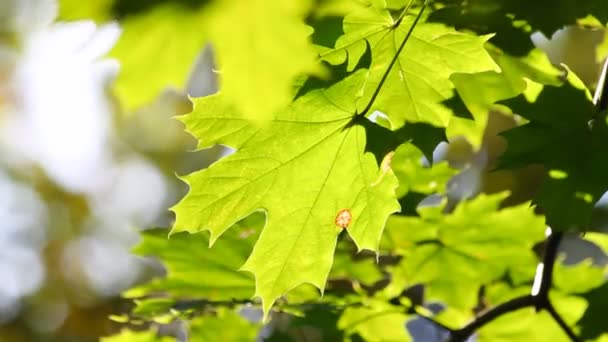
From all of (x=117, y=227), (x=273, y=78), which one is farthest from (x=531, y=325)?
(x=117, y=227)

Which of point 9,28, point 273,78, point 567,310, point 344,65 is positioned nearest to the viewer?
point 273,78

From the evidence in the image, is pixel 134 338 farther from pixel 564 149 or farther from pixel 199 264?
pixel 564 149

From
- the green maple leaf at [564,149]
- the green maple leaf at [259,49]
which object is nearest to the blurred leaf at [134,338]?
the green maple leaf at [564,149]

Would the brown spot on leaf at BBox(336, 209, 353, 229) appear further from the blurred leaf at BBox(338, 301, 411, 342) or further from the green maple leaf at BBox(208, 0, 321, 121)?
the green maple leaf at BBox(208, 0, 321, 121)

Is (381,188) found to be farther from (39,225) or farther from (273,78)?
(39,225)

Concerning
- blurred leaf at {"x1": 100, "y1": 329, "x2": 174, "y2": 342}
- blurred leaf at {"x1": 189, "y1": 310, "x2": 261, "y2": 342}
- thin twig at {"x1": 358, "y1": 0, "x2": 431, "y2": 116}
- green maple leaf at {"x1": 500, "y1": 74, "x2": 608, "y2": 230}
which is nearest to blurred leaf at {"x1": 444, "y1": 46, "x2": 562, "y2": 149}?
green maple leaf at {"x1": 500, "y1": 74, "x2": 608, "y2": 230}

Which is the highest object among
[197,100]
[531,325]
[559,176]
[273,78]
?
[273,78]
